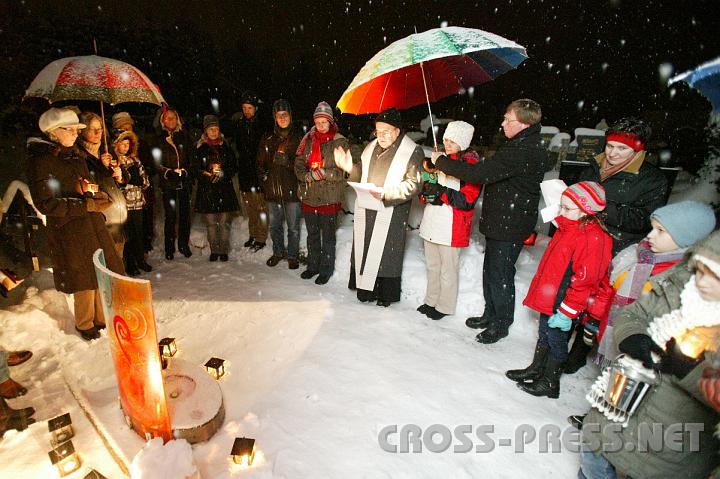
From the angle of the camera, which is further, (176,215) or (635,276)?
(176,215)

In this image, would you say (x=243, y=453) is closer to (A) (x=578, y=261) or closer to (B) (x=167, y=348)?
(B) (x=167, y=348)

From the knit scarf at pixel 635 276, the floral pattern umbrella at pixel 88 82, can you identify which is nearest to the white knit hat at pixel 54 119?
the floral pattern umbrella at pixel 88 82

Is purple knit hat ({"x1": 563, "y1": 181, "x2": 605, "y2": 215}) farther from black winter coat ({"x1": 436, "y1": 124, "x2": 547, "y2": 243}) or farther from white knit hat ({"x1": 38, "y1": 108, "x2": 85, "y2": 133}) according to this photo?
white knit hat ({"x1": 38, "y1": 108, "x2": 85, "y2": 133})

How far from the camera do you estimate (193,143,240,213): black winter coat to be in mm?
6039

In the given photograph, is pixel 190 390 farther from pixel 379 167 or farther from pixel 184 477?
pixel 379 167

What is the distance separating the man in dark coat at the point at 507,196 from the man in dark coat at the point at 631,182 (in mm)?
600

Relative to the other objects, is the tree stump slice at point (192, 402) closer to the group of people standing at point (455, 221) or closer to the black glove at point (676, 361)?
the group of people standing at point (455, 221)

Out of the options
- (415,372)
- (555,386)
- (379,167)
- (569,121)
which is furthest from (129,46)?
(569,121)

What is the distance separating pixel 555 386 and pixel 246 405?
2717mm

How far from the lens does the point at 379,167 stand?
14.8ft

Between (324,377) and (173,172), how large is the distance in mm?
4401

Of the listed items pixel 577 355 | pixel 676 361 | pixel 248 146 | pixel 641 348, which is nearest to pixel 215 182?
pixel 248 146

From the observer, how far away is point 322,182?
5.17 m

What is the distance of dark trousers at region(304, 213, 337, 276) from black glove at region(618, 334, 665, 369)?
3.96 meters
